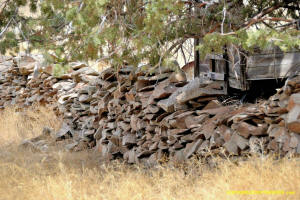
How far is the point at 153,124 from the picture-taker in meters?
6.55

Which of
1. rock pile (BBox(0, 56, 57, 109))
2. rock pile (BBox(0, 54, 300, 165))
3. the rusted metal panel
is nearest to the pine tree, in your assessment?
the rusted metal panel

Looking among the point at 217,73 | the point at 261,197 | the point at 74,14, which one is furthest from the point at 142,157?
the point at 261,197

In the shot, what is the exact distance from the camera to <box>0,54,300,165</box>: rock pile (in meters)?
4.47

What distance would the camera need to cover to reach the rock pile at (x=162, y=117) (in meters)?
4.47

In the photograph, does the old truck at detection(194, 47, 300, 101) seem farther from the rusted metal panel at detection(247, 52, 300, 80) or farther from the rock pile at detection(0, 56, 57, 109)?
the rock pile at detection(0, 56, 57, 109)

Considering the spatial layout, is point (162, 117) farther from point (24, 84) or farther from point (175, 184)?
point (24, 84)

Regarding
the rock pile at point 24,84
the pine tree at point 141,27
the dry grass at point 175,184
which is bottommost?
the dry grass at point 175,184

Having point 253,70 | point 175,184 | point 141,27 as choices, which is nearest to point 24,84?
point 141,27

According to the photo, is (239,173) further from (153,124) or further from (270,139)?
(153,124)

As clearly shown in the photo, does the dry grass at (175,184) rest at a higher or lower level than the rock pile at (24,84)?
lower

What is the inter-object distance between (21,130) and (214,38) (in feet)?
26.4

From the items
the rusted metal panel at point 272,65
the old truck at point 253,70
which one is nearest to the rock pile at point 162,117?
the old truck at point 253,70

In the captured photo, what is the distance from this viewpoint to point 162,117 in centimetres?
638

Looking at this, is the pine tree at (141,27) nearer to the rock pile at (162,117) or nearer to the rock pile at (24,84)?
the rock pile at (162,117)
